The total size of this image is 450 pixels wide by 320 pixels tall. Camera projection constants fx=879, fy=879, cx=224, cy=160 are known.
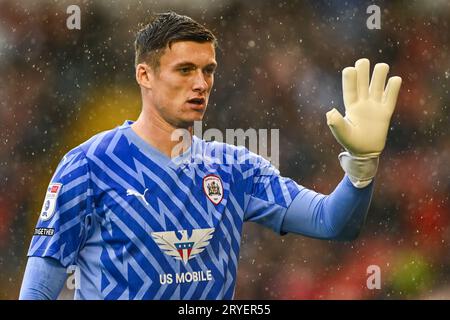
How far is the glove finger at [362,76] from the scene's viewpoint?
2.78 m

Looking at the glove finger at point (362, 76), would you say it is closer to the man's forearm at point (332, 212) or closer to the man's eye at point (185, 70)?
the man's forearm at point (332, 212)

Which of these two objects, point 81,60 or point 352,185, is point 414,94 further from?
point 352,185

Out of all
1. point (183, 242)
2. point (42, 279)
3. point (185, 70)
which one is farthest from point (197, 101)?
point (42, 279)

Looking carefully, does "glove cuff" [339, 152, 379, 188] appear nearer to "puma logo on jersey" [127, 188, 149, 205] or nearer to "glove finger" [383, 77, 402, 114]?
"glove finger" [383, 77, 402, 114]

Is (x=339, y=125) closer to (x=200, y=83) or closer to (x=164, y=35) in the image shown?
(x=200, y=83)

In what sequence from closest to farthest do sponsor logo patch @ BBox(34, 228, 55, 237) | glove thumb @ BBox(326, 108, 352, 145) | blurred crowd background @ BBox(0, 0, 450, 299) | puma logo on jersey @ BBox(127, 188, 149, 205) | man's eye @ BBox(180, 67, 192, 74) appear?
glove thumb @ BBox(326, 108, 352, 145) < sponsor logo patch @ BBox(34, 228, 55, 237) < puma logo on jersey @ BBox(127, 188, 149, 205) < man's eye @ BBox(180, 67, 192, 74) < blurred crowd background @ BBox(0, 0, 450, 299)

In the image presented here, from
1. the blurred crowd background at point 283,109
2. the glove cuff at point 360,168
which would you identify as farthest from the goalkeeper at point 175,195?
the blurred crowd background at point 283,109

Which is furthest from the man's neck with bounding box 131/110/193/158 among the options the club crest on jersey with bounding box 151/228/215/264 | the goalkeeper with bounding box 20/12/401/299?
the club crest on jersey with bounding box 151/228/215/264

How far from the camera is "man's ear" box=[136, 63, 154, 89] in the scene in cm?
318

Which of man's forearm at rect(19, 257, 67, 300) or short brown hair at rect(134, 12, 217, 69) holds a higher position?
short brown hair at rect(134, 12, 217, 69)

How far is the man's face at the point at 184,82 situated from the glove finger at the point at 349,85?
20.1 inches

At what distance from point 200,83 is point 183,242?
1.82 ft

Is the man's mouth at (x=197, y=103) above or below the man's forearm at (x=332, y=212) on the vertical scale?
above
